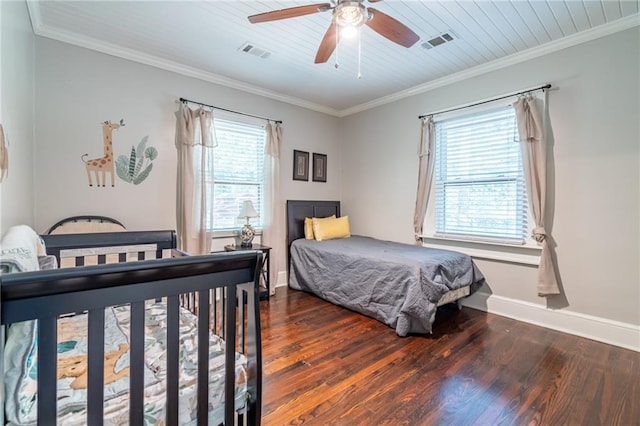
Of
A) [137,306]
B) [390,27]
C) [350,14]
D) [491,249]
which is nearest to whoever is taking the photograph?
[137,306]

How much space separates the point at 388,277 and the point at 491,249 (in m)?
1.27

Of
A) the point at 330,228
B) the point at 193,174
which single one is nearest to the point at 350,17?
the point at 193,174

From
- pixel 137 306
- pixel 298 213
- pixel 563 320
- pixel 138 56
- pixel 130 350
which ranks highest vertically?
pixel 138 56

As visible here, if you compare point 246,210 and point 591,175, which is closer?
point 591,175

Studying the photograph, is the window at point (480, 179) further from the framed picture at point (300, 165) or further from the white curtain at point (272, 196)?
the white curtain at point (272, 196)

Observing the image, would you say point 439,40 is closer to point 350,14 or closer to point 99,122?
point 350,14

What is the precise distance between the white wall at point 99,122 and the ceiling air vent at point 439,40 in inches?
87.2

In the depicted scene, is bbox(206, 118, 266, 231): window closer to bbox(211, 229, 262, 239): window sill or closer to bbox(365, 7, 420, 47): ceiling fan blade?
bbox(211, 229, 262, 239): window sill

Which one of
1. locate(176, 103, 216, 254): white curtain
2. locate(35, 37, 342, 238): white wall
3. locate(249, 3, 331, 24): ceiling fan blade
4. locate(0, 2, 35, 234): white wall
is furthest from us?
locate(176, 103, 216, 254): white curtain

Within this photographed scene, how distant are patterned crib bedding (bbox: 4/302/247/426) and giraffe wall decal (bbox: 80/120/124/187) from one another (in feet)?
5.84

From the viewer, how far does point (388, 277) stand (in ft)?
9.39

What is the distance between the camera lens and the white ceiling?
7.53ft

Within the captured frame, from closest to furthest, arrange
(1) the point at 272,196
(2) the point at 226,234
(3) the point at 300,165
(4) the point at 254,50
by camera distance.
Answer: (4) the point at 254,50, (2) the point at 226,234, (1) the point at 272,196, (3) the point at 300,165

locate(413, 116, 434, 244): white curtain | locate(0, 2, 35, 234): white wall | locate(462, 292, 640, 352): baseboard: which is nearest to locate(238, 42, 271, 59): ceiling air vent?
locate(0, 2, 35, 234): white wall
